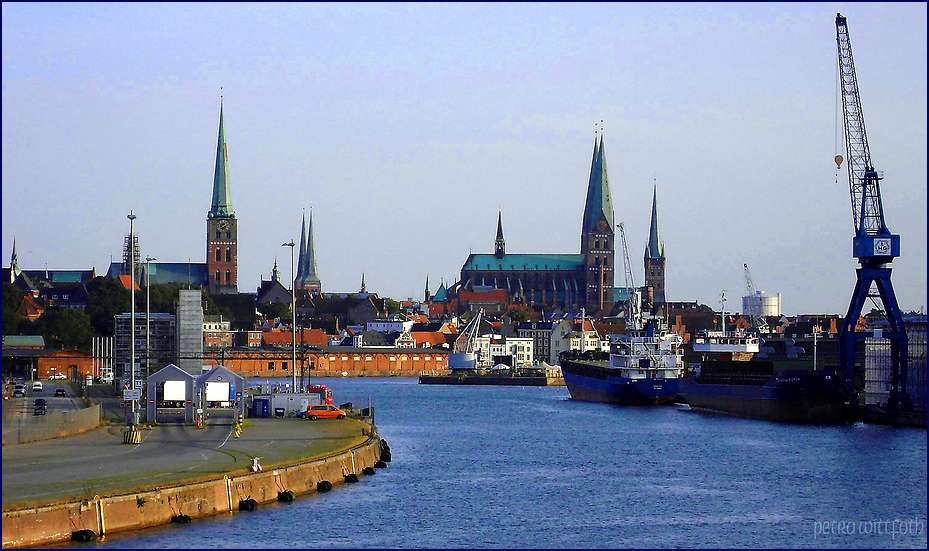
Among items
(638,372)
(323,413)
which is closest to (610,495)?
(323,413)

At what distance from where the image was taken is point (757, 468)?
45125 mm

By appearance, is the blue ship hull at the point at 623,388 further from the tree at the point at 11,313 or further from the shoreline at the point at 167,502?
the tree at the point at 11,313

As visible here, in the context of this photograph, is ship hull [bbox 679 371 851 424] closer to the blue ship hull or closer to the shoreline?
→ the blue ship hull

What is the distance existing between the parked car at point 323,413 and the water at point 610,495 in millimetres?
2956

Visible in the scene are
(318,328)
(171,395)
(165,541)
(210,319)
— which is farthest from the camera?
(318,328)

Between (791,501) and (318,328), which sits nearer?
(791,501)

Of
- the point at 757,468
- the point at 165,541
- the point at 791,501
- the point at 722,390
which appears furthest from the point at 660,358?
the point at 165,541

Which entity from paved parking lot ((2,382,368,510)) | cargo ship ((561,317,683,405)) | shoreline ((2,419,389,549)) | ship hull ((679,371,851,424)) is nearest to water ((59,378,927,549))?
shoreline ((2,419,389,549))

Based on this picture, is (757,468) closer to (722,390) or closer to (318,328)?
(722,390)

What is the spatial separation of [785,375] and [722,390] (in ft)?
26.3

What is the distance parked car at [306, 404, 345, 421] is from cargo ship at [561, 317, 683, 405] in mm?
36083

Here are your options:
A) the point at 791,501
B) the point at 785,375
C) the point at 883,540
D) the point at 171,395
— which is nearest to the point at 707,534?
the point at 883,540

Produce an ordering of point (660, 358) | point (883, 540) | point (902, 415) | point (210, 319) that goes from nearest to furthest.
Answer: point (883, 540), point (902, 415), point (660, 358), point (210, 319)

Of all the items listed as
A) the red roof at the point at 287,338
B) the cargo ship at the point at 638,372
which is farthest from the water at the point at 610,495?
the red roof at the point at 287,338
